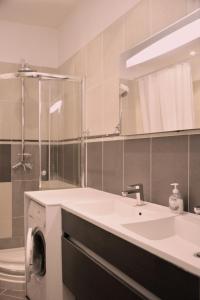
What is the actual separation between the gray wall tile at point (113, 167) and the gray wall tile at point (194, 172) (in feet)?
2.42

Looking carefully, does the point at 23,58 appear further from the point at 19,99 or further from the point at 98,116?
the point at 98,116

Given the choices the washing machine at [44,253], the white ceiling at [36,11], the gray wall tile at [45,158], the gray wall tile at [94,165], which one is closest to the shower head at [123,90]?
the gray wall tile at [94,165]

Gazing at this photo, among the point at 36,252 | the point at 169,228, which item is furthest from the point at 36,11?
the point at 169,228

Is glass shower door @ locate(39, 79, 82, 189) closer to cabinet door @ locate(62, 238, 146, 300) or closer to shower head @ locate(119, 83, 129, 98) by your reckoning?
shower head @ locate(119, 83, 129, 98)

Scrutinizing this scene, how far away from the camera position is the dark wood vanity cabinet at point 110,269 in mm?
953

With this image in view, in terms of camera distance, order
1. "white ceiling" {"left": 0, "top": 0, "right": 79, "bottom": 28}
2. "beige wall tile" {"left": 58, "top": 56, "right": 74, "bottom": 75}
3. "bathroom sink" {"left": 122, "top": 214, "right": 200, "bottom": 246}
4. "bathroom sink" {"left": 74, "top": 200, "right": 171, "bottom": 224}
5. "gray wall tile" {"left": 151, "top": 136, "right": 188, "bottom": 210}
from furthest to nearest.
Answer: "beige wall tile" {"left": 58, "top": 56, "right": 74, "bottom": 75}
"white ceiling" {"left": 0, "top": 0, "right": 79, "bottom": 28}
"bathroom sink" {"left": 74, "top": 200, "right": 171, "bottom": 224}
"gray wall tile" {"left": 151, "top": 136, "right": 188, "bottom": 210}
"bathroom sink" {"left": 122, "top": 214, "right": 200, "bottom": 246}

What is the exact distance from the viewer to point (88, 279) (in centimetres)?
153

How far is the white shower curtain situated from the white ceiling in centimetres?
162

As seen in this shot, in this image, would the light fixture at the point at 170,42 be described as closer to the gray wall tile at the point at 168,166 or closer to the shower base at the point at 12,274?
the gray wall tile at the point at 168,166

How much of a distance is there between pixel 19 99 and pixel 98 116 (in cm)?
120

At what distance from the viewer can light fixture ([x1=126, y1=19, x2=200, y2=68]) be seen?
151 cm

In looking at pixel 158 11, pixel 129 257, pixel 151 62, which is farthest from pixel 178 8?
pixel 129 257

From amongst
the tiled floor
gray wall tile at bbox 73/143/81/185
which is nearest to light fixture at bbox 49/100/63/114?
gray wall tile at bbox 73/143/81/185

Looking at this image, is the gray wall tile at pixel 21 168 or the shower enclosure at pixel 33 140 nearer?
the shower enclosure at pixel 33 140
